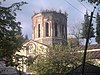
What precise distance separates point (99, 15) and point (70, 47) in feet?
68.7

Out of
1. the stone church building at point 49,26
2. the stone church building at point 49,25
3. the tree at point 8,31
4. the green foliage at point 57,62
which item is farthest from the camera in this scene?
the stone church building at point 49,25

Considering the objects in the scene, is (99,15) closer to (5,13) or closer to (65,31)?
(5,13)

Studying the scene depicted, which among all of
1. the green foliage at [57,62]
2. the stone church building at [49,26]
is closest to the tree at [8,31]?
the green foliage at [57,62]

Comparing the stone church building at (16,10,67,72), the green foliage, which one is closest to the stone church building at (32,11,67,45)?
the stone church building at (16,10,67,72)

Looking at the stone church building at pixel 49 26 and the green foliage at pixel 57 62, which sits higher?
the stone church building at pixel 49 26

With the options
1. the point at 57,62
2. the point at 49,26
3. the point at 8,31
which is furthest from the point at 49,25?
the point at 8,31

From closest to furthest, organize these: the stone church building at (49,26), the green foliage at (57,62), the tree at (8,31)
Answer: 1. the tree at (8,31)
2. the green foliage at (57,62)
3. the stone church building at (49,26)

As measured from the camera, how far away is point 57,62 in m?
47.8

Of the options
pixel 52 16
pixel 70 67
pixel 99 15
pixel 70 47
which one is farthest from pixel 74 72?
pixel 52 16

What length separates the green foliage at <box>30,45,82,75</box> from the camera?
155 feet

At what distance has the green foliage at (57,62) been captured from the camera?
47.2 metres

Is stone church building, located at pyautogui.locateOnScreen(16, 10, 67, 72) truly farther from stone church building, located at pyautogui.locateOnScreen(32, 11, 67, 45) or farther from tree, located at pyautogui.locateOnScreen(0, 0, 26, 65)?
tree, located at pyautogui.locateOnScreen(0, 0, 26, 65)

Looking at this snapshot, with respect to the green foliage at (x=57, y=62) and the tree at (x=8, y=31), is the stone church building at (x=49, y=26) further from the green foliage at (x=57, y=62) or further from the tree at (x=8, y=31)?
the tree at (x=8, y=31)

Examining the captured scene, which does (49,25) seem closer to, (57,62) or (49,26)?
(49,26)
